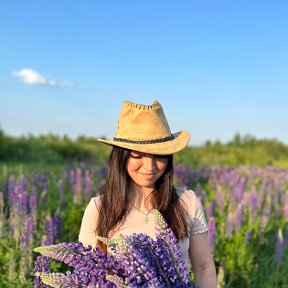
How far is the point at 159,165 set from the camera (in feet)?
8.55

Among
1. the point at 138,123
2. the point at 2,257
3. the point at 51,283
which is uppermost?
the point at 138,123

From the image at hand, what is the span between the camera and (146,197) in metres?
2.77

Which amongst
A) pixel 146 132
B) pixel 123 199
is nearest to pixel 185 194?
pixel 123 199

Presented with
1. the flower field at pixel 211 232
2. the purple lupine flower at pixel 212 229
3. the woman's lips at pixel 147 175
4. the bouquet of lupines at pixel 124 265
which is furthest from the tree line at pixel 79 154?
the bouquet of lupines at pixel 124 265

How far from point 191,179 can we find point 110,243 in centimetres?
856

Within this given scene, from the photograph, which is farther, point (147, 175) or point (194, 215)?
point (194, 215)

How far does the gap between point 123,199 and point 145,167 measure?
0.25 meters

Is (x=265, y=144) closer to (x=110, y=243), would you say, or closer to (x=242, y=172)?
(x=242, y=172)

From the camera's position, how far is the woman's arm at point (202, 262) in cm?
262

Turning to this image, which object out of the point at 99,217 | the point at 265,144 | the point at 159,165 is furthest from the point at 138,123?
the point at 265,144

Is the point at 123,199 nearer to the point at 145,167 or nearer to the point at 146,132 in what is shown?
the point at 145,167

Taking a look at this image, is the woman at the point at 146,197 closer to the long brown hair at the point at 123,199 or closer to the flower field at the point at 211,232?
the long brown hair at the point at 123,199

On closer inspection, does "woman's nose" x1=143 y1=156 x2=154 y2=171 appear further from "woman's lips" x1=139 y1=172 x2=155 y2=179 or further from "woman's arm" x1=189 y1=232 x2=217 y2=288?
"woman's arm" x1=189 y1=232 x2=217 y2=288

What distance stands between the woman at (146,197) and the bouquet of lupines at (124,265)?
1235 millimetres
